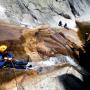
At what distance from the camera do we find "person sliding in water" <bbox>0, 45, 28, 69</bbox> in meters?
14.0

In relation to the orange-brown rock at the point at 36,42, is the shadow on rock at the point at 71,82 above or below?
below

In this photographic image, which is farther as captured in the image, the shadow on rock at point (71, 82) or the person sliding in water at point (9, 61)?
the person sliding in water at point (9, 61)

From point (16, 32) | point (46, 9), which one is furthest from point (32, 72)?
point (46, 9)

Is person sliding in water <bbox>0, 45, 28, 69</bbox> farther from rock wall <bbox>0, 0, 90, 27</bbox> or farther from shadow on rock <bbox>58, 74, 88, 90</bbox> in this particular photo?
rock wall <bbox>0, 0, 90, 27</bbox>

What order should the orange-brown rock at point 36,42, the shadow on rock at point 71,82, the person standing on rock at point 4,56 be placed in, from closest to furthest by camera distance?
the shadow on rock at point 71,82 → the person standing on rock at point 4,56 → the orange-brown rock at point 36,42

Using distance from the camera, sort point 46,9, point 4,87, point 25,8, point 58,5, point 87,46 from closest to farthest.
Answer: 1. point 4,87
2. point 87,46
3. point 25,8
4. point 46,9
5. point 58,5

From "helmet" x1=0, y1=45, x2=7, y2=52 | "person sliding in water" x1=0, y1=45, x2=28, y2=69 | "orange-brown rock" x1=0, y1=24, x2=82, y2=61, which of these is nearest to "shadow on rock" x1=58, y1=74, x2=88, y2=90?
"person sliding in water" x1=0, y1=45, x2=28, y2=69

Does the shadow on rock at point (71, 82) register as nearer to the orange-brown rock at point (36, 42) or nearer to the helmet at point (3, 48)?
the orange-brown rock at point (36, 42)

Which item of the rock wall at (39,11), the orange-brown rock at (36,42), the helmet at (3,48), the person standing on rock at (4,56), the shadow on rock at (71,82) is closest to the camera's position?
the shadow on rock at (71,82)

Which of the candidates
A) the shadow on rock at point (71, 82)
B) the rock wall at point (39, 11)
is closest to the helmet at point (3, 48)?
the shadow on rock at point (71, 82)

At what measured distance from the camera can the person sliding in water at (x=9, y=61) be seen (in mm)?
14007

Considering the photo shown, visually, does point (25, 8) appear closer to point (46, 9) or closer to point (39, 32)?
point (46, 9)

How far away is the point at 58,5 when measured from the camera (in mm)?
29016

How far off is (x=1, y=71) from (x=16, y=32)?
18.8 feet
